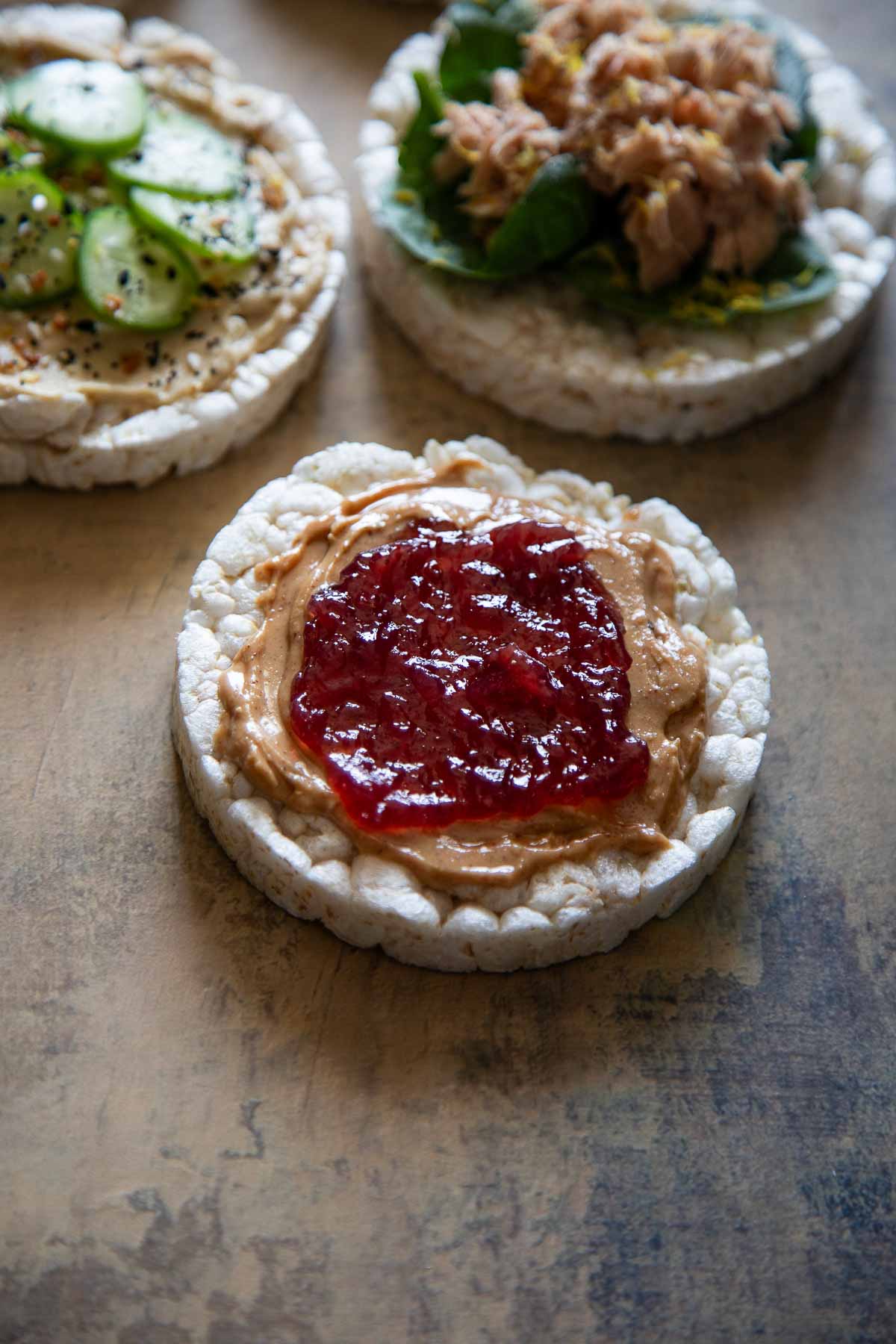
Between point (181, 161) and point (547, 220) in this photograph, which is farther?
point (181, 161)

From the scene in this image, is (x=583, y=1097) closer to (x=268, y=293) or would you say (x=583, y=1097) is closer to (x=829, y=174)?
(x=268, y=293)

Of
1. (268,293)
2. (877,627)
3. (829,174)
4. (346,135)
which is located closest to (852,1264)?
(877,627)

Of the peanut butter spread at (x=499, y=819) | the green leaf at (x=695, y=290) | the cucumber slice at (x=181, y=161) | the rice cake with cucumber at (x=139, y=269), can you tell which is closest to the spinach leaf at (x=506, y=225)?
the green leaf at (x=695, y=290)

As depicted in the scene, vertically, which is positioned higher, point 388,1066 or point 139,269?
point 139,269

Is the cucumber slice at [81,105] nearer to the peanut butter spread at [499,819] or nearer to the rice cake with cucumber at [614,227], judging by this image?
the rice cake with cucumber at [614,227]

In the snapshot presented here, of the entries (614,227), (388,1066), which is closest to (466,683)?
(388,1066)

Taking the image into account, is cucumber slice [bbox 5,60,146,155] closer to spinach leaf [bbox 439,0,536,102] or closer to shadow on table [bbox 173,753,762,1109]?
spinach leaf [bbox 439,0,536,102]

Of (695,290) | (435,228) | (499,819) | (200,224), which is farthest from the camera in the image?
(435,228)

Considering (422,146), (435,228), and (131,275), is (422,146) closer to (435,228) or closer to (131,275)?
(435,228)
